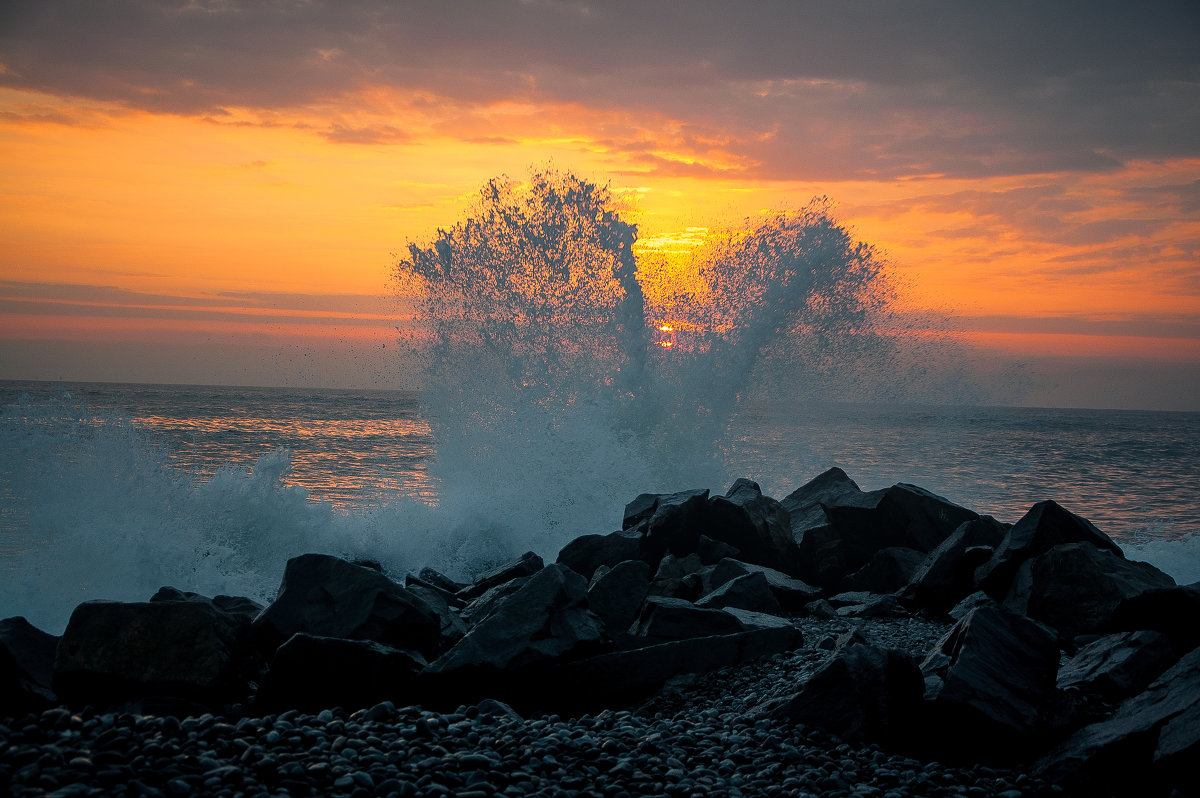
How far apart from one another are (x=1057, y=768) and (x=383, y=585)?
455 centimetres

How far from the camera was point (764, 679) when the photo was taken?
5199mm

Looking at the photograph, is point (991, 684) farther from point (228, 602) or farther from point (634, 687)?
point (228, 602)

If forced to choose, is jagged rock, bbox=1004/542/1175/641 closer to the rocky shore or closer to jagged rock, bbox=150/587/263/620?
the rocky shore

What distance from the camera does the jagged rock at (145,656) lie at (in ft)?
17.0

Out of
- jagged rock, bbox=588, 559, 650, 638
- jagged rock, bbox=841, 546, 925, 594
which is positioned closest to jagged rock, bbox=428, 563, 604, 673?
jagged rock, bbox=588, 559, 650, 638


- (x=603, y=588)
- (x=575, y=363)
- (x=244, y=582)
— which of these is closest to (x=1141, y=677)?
(x=603, y=588)

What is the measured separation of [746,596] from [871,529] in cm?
369

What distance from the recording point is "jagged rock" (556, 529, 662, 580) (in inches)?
354

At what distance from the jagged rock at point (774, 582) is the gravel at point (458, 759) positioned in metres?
3.11

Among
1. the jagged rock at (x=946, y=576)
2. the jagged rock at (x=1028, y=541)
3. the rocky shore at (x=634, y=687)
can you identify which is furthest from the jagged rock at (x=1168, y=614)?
the jagged rock at (x=946, y=576)

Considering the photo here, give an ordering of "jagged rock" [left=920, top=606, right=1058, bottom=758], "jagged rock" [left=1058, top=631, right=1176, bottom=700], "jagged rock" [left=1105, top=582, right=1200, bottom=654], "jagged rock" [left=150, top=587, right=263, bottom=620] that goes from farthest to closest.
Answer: "jagged rock" [left=150, top=587, right=263, bottom=620], "jagged rock" [left=1105, top=582, right=1200, bottom=654], "jagged rock" [left=1058, top=631, right=1176, bottom=700], "jagged rock" [left=920, top=606, right=1058, bottom=758]

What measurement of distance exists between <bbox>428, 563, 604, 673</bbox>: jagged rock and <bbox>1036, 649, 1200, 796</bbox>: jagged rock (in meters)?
2.85

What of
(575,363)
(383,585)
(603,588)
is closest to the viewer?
(383,585)

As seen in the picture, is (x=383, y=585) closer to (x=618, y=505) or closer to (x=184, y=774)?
(x=184, y=774)
